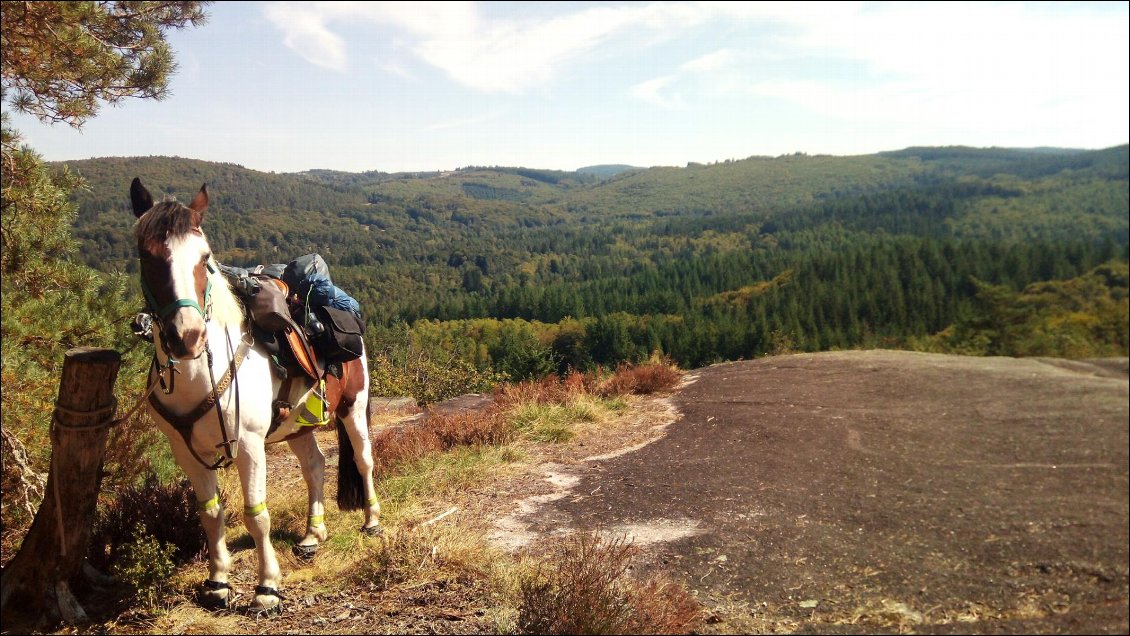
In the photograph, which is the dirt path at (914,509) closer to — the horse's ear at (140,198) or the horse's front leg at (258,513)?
the horse's front leg at (258,513)

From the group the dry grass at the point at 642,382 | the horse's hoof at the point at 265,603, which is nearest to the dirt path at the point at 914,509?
the horse's hoof at the point at 265,603

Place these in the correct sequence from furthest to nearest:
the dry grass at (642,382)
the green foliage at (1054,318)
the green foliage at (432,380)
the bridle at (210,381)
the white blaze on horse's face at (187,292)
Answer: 1. the green foliage at (432,380)
2. the dry grass at (642,382)
3. the bridle at (210,381)
4. the white blaze on horse's face at (187,292)
5. the green foliage at (1054,318)

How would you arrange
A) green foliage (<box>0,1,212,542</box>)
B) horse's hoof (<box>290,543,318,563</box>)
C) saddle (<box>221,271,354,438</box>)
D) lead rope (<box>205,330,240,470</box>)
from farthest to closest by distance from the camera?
green foliage (<box>0,1,212,542</box>), horse's hoof (<box>290,543,318,563</box>), saddle (<box>221,271,354,438</box>), lead rope (<box>205,330,240,470</box>)

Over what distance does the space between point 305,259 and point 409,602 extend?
2.82 meters

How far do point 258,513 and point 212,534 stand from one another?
39 centimetres

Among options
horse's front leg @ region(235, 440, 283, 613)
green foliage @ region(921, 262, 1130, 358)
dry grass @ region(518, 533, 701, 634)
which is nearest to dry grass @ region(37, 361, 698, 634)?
dry grass @ region(518, 533, 701, 634)

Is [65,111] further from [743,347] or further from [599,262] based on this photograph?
[599,262]

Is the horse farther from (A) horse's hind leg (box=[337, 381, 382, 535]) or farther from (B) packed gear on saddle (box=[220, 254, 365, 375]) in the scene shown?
(A) horse's hind leg (box=[337, 381, 382, 535])

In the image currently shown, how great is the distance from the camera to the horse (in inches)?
124

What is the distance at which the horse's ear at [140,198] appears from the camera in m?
3.45

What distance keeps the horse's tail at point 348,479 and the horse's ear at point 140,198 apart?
7.94ft

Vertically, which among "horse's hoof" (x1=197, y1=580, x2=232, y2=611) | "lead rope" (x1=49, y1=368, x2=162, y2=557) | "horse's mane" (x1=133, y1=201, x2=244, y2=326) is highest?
"horse's mane" (x1=133, y1=201, x2=244, y2=326)

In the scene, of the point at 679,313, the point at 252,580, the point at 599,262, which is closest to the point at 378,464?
the point at 252,580

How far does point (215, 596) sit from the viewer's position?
12.7 ft
